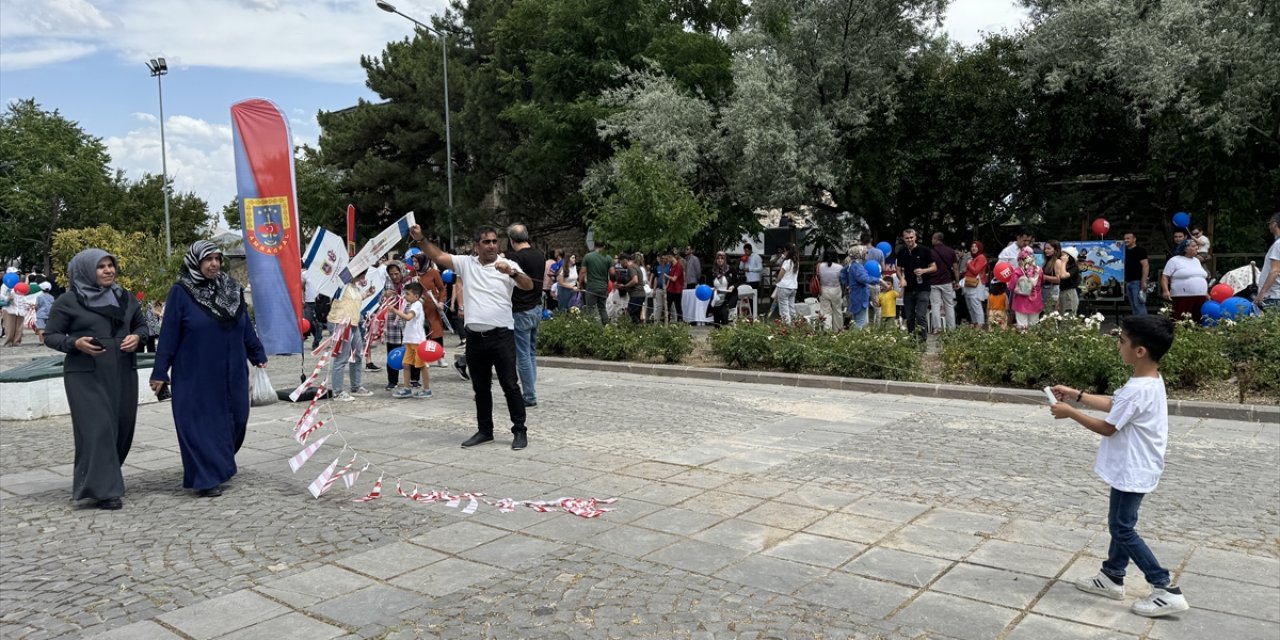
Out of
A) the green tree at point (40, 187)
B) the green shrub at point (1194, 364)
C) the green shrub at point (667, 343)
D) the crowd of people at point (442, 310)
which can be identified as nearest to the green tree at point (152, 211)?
the green tree at point (40, 187)

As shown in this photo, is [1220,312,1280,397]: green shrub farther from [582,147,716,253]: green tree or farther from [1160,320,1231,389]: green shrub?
[582,147,716,253]: green tree

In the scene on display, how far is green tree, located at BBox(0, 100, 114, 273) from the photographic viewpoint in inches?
2093

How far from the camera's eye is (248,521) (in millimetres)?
5832

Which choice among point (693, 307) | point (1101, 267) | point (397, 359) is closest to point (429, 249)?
point (397, 359)

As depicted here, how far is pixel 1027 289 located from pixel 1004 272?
1.85 feet

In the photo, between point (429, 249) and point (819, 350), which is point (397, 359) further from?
point (819, 350)

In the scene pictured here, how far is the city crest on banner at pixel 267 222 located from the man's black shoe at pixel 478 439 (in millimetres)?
3767

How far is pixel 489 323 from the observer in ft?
25.1

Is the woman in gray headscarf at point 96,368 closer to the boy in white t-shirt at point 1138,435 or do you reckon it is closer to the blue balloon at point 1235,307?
the boy in white t-shirt at point 1138,435

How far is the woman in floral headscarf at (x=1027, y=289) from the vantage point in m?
13.1

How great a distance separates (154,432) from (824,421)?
6.75 metres

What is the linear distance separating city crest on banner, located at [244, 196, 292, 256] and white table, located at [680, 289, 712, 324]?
1151cm

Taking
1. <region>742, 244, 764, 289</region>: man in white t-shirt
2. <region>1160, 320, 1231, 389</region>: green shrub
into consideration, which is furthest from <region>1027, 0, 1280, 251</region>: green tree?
<region>1160, 320, 1231, 389</region>: green shrub

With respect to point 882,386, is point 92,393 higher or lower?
higher
